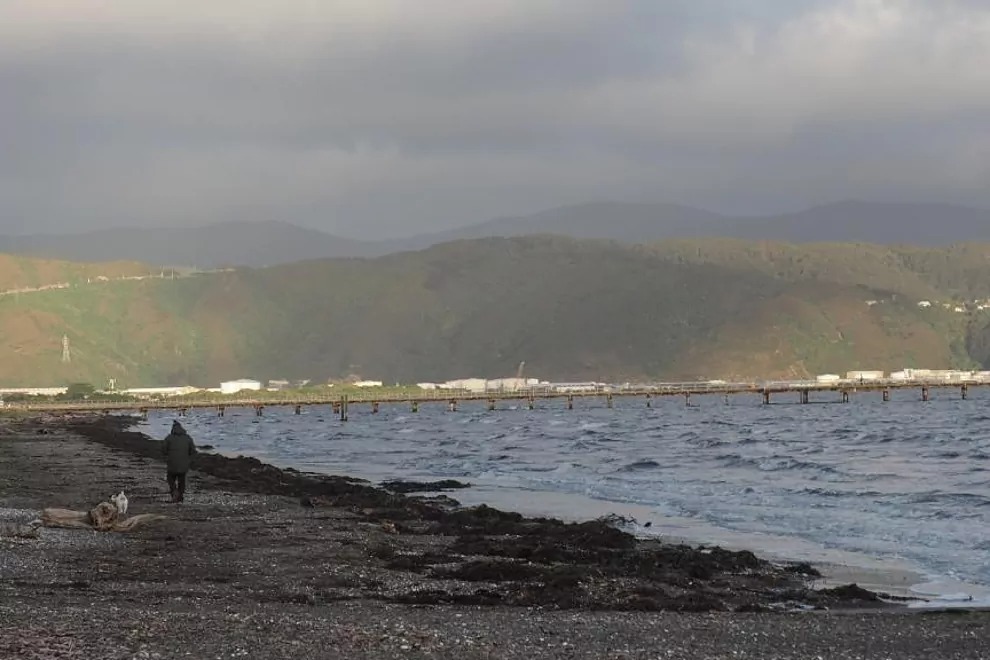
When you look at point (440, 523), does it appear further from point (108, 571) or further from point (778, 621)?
point (778, 621)

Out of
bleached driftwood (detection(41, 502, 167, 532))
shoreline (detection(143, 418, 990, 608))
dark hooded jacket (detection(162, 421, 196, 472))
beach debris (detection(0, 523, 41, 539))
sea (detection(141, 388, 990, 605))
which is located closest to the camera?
shoreline (detection(143, 418, 990, 608))

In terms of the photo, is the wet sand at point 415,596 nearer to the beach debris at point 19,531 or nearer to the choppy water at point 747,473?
the beach debris at point 19,531

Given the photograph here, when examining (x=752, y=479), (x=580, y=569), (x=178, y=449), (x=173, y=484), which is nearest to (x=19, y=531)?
(x=178, y=449)

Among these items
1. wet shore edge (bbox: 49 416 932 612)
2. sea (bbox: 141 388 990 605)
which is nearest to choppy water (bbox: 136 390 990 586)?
sea (bbox: 141 388 990 605)

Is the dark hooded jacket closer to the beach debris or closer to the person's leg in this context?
the person's leg

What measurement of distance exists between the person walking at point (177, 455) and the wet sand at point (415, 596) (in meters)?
1.22

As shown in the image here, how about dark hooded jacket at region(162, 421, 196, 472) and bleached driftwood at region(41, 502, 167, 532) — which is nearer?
bleached driftwood at region(41, 502, 167, 532)

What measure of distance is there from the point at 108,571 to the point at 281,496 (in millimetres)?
16333

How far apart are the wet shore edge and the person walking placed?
327 cm

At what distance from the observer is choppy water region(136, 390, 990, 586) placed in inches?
992

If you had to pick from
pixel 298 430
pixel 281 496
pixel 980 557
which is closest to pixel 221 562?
pixel 980 557

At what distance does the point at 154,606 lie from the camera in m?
12.4

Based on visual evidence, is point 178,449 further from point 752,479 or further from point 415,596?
point 752,479

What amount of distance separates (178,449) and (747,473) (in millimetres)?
22719
